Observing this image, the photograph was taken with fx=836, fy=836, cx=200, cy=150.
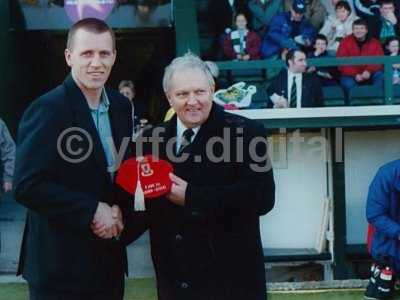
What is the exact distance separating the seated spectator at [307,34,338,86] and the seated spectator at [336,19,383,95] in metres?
0.12

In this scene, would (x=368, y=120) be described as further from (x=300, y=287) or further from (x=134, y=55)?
(x=134, y=55)

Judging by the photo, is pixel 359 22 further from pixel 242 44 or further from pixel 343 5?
pixel 242 44

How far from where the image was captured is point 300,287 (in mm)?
6855

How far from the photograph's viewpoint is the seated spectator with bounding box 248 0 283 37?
9.52m

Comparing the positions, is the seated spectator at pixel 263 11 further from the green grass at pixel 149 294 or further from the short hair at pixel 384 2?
the green grass at pixel 149 294

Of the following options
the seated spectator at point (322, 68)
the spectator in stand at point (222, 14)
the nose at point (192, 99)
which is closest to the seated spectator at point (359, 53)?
the seated spectator at point (322, 68)

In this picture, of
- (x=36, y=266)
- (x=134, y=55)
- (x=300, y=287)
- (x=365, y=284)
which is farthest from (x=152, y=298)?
(x=134, y=55)

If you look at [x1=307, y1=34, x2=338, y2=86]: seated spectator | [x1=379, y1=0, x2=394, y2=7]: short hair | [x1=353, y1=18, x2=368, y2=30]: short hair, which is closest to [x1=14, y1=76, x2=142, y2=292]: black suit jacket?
[x1=307, y1=34, x2=338, y2=86]: seated spectator

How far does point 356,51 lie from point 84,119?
616cm

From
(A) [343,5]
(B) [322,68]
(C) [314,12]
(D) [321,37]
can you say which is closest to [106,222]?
(B) [322,68]

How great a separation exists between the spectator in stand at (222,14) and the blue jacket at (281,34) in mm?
449

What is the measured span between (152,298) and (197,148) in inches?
146

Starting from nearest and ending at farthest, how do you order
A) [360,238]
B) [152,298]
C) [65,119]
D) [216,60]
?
1. [65,119]
2. [152,298]
3. [360,238]
4. [216,60]

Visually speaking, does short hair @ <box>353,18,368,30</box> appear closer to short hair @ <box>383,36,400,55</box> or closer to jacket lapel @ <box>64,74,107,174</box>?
short hair @ <box>383,36,400,55</box>
